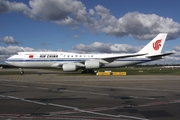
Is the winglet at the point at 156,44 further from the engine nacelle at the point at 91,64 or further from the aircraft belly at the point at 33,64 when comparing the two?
the aircraft belly at the point at 33,64

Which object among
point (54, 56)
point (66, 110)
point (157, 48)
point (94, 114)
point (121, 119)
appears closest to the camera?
point (121, 119)

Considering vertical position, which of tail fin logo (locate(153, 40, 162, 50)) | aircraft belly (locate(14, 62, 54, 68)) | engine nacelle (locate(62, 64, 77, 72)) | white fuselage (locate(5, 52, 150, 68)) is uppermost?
tail fin logo (locate(153, 40, 162, 50))

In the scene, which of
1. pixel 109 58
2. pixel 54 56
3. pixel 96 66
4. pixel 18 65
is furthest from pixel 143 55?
pixel 18 65

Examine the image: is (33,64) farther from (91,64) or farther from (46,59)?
(91,64)

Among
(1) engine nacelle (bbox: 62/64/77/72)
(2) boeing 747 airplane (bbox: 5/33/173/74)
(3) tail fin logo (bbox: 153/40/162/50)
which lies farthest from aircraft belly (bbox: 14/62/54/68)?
(3) tail fin logo (bbox: 153/40/162/50)

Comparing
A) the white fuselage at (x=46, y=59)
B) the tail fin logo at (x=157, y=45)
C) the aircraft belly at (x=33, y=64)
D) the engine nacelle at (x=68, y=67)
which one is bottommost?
the engine nacelle at (x=68, y=67)

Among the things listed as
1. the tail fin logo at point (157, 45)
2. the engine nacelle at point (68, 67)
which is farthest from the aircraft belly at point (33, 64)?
the tail fin logo at point (157, 45)

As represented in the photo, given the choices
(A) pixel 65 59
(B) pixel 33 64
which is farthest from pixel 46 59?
(A) pixel 65 59

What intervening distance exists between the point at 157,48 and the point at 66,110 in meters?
37.0

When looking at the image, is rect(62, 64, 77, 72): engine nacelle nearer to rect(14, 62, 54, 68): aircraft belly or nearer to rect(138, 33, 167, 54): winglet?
rect(14, 62, 54, 68): aircraft belly

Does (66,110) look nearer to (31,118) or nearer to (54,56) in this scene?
(31,118)

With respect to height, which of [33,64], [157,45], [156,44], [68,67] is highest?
[156,44]

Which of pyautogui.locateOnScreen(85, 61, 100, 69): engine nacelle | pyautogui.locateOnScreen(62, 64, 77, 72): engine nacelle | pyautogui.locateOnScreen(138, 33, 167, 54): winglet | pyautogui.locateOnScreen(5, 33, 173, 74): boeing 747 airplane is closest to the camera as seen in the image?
pyautogui.locateOnScreen(62, 64, 77, 72): engine nacelle

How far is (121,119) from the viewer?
713 cm
